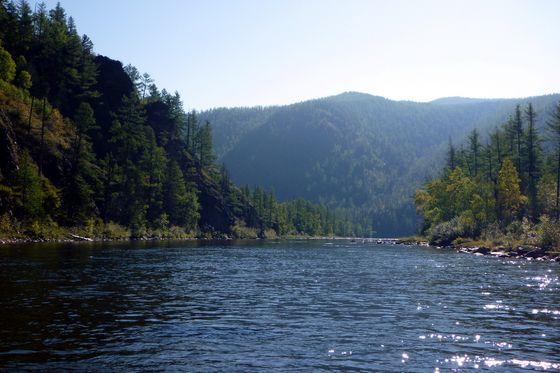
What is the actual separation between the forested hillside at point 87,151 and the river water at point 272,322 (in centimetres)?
5090

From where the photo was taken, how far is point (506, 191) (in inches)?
3516

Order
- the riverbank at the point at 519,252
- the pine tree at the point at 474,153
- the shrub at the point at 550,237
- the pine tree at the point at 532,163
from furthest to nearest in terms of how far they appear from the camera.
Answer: the pine tree at the point at 474,153 → the pine tree at the point at 532,163 → the shrub at the point at 550,237 → the riverbank at the point at 519,252

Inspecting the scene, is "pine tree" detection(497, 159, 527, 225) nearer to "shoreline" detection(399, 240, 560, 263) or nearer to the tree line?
the tree line

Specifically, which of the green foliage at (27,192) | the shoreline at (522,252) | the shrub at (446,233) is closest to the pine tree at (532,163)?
the shrub at (446,233)

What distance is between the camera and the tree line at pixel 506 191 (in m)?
88.2

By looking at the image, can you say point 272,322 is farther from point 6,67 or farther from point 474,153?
Result: point 474,153

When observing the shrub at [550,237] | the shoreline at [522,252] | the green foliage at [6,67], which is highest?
the green foliage at [6,67]

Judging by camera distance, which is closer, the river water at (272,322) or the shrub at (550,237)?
the river water at (272,322)

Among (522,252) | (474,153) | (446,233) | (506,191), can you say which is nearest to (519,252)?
(522,252)

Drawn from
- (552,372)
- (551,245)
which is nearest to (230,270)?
(552,372)

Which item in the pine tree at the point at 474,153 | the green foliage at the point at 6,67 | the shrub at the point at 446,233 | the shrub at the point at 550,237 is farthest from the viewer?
the pine tree at the point at 474,153

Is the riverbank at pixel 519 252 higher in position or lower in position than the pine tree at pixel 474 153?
lower

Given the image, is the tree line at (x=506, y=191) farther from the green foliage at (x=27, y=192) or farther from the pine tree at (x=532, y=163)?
the green foliage at (x=27, y=192)

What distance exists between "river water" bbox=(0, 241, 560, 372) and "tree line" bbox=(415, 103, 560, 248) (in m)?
51.1
